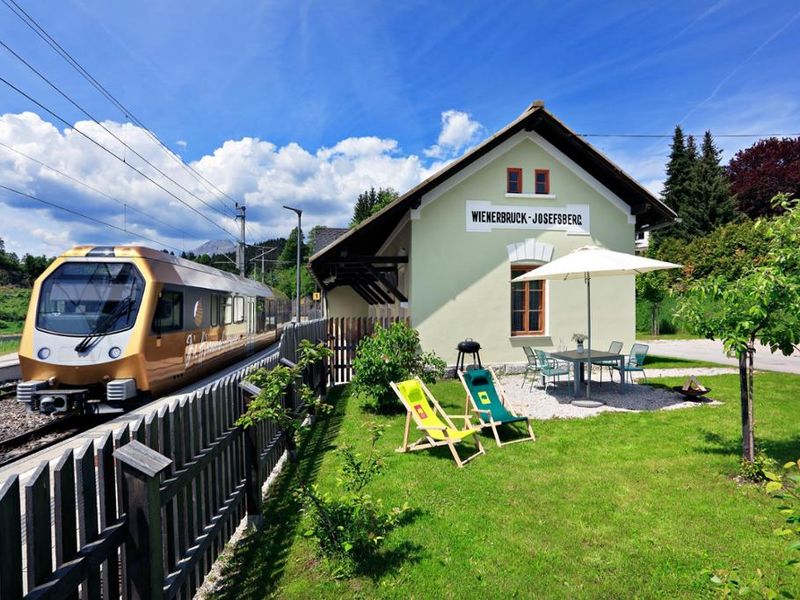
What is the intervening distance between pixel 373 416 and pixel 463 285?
470 centimetres

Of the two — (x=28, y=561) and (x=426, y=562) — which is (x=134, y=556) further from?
(x=426, y=562)

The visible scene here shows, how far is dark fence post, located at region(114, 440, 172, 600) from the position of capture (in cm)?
205

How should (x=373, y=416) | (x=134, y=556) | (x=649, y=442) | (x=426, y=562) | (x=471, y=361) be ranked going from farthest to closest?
(x=471, y=361) < (x=373, y=416) < (x=649, y=442) < (x=426, y=562) < (x=134, y=556)

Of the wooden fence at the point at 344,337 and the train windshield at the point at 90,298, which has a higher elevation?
the train windshield at the point at 90,298

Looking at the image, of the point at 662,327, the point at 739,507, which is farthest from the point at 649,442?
the point at 662,327

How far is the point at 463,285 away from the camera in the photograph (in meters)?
10.9

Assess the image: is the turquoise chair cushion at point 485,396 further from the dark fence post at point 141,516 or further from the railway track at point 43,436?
the railway track at point 43,436

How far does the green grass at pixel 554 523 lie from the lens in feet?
9.57

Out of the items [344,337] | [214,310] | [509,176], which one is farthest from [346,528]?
[214,310]

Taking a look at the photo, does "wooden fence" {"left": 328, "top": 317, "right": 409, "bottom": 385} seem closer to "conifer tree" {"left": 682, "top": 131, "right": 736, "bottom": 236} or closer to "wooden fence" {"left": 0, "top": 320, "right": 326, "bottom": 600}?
"wooden fence" {"left": 0, "top": 320, "right": 326, "bottom": 600}

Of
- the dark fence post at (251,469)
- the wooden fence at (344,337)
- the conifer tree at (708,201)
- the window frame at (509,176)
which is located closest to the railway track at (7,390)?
the wooden fence at (344,337)

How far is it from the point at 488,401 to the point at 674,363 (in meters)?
9.32

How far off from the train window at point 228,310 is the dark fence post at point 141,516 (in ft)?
41.4

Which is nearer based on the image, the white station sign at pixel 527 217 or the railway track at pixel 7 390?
the railway track at pixel 7 390
